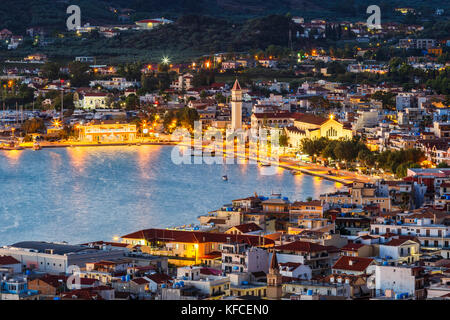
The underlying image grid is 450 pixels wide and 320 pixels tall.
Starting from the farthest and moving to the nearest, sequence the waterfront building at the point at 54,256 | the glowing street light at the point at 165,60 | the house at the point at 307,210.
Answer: the glowing street light at the point at 165,60 < the house at the point at 307,210 < the waterfront building at the point at 54,256

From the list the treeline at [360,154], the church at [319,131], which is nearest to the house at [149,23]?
the church at [319,131]

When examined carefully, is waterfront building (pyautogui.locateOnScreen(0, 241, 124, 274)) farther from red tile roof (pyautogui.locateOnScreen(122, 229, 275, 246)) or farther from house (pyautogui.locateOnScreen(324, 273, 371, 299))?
house (pyautogui.locateOnScreen(324, 273, 371, 299))

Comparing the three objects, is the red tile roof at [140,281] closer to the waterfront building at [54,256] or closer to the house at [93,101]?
the waterfront building at [54,256]

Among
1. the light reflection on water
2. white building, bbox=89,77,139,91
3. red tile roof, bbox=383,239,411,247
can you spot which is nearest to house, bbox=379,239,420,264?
red tile roof, bbox=383,239,411,247

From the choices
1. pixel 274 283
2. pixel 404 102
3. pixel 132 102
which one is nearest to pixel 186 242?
pixel 274 283

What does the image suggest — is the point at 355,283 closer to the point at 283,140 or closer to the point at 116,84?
the point at 283,140

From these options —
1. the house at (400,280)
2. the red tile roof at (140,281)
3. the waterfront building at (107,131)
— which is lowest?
the waterfront building at (107,131)
